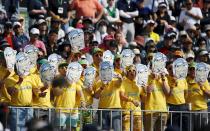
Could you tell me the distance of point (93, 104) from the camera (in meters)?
Result: 20.3

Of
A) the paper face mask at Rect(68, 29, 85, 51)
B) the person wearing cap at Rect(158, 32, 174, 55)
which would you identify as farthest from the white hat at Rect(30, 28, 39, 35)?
the person wearing cap at Rect(158, 32, 174, 55)

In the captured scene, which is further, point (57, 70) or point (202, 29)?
point (202, 29)

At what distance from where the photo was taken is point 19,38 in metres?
23.0

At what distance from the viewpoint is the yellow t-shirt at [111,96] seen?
65.5 ft

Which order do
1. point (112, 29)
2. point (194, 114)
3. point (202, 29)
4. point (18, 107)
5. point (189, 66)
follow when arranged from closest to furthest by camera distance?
1. point (18, 107)
2. point (194, 114)
3. point (189, 66)
4. point (112, 29)
5. point (202, 29)

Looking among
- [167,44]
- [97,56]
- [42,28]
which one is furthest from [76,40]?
[167,44]

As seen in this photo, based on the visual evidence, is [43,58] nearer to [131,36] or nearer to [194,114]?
[194,114]

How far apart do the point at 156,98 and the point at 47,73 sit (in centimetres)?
221

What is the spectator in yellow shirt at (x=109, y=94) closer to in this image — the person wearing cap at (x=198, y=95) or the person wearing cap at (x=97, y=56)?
the person wearing cap at (x=97, y=56)

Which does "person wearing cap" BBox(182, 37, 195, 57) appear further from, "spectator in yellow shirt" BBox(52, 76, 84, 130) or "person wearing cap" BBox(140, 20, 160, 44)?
"spectator in yellow shirt" BBox(52, 76, 84, 130)

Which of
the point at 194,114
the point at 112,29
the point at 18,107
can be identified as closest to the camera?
the point at 18,107

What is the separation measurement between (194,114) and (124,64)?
5.64 ft

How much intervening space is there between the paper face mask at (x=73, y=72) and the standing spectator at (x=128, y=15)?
20.1 ft

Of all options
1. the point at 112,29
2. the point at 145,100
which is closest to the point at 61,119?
the point at 145,100
